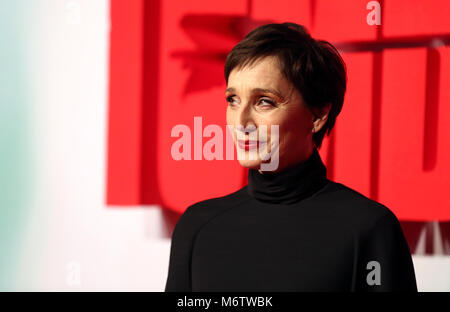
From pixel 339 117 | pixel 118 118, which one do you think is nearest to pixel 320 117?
pixel 339 117

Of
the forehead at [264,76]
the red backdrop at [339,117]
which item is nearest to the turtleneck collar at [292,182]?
the forehead at [264,76]

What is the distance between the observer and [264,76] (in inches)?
54.0

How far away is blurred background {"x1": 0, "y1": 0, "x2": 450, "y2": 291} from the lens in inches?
86.6

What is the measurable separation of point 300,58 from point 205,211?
0.57 meters

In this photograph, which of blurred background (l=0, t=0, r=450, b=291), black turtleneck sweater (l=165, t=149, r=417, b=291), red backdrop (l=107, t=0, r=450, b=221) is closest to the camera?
black turtleneck sweater (l=165, t=149, r=417, b=291)

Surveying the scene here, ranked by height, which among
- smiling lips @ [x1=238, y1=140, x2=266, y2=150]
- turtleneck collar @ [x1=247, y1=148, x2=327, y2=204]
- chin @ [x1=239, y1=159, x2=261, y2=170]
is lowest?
turtleneck collar @ [x1=247, y1=148, x2=327, y2=204]

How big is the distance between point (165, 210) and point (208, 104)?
0.54 meters

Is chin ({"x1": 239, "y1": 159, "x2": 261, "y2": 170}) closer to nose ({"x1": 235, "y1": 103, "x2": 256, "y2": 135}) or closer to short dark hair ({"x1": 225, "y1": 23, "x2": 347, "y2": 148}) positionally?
nose ({"x1": 235, "y1": 103, "x2": 256, "y2": 135})

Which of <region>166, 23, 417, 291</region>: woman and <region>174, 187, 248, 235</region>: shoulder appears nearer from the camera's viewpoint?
<region>166, 23, 417, 291</region>: woman

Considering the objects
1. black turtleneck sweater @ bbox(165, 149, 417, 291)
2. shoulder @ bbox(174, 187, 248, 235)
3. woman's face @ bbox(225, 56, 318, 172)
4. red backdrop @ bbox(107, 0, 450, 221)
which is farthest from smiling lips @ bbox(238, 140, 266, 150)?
red backdrop @ bbox(107, 0, 450, 221)

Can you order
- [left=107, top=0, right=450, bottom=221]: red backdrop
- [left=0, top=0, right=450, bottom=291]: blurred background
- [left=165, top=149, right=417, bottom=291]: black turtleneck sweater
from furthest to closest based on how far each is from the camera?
[left=0, top=0, right=450, bottom=291]: blurred background
[left=107, top=0, right=450, bottom=221]: red backdrop
[left=165, top=149, right=417, bottom=291]: black turtleneck sweater

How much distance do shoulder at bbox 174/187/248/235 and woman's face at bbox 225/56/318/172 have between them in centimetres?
19

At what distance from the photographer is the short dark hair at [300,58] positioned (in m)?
1.38
